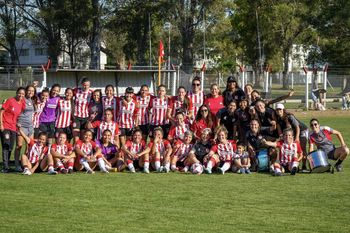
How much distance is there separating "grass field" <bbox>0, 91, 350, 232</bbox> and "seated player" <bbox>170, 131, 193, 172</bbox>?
72 centimetres

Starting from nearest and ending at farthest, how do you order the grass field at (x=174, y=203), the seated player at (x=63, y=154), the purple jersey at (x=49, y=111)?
the grass field at (x=174, y=203)
the seated player at (x=63, y=154)
the purple jersey at (x=49, y=111)

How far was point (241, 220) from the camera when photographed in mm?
7688

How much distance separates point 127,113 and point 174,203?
15.0 feet

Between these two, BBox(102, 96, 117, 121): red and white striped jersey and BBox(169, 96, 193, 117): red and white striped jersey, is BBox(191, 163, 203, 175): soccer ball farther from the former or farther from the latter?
BBox(102, 96, 117, 121): red and white striped jersey

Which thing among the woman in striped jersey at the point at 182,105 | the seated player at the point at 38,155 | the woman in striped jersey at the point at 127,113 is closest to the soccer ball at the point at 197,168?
the woman in striped jersey at the point at 182,105

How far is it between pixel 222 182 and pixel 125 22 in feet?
147

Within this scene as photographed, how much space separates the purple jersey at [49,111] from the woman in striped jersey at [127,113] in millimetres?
1329

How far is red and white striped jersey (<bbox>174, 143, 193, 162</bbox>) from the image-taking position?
12516mm

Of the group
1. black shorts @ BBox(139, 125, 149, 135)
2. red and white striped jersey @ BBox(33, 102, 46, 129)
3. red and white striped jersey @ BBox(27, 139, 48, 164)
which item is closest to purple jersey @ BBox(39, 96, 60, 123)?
red and white striped jersey @ BBox(33, 102, 46, 129)

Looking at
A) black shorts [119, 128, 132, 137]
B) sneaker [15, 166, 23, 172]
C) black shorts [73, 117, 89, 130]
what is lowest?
sneaker [15, 166, 23, 172]

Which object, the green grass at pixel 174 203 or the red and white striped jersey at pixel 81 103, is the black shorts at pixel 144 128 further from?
the green grass at pixel 174 203

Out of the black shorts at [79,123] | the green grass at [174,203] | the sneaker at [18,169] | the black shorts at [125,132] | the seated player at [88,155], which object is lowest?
the sneaker at [18,169]

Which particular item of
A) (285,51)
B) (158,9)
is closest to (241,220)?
(158,9)

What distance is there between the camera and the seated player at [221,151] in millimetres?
12219
